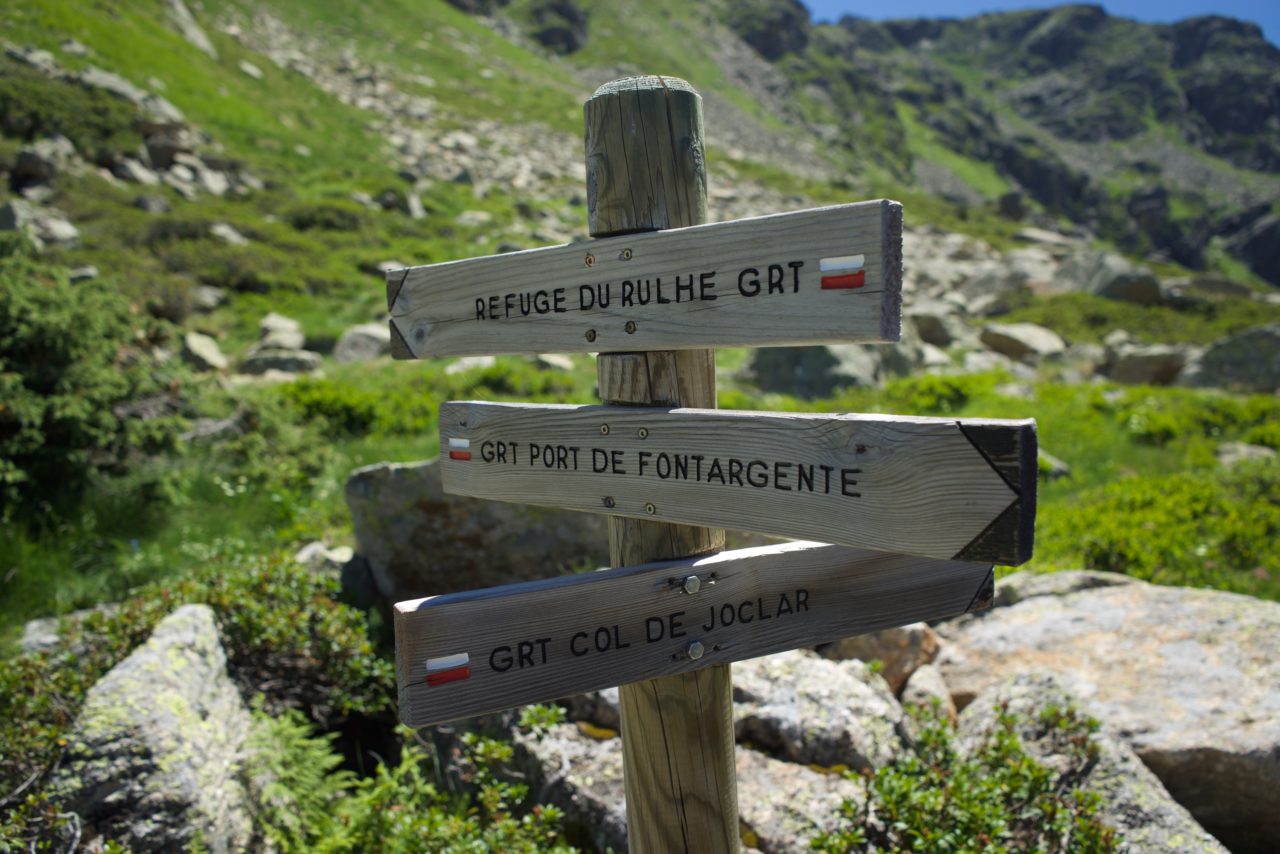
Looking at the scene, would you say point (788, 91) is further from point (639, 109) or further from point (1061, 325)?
point (639, 109)

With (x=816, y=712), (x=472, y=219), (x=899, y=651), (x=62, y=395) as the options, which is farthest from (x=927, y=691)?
(x=472, y=219)

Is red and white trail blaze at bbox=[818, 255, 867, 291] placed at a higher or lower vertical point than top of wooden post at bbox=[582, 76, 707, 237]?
lower

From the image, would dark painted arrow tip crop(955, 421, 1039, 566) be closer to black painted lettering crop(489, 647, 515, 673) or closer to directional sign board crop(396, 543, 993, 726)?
directional sign board crop(396, 543, 993, 726)

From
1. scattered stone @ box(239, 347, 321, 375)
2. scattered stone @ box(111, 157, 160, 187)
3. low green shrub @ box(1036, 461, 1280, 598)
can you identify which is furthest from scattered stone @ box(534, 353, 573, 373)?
scattered stone @ box(111, 157, 160, 187)

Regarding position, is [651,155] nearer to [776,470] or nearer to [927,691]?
[776,470]

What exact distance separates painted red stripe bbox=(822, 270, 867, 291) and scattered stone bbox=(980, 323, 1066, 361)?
51.0 feet

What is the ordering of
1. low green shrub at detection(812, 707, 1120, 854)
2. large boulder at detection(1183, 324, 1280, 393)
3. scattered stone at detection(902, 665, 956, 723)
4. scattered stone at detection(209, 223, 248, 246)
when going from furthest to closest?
1. scattered stone at detection(209, 223, 248, 246)
2. large boulder at detection(1183, 324, 1280, 393)
3. scattered stone at detection(902, 665, 956, 723)
4. low green shrub at detection(812, 707, 1120, 854)

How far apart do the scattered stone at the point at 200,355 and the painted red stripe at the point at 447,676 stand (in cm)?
1000

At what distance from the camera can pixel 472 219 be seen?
2462 cm

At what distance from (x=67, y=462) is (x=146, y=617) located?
2.40 meters

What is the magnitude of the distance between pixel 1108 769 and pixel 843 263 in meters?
2.52

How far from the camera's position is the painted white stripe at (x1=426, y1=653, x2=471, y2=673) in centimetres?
184

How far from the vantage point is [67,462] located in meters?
5.81

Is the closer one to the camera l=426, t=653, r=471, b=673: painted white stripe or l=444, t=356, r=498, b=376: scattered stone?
l=426, t=653, r=471, b=673: painted white stripe
